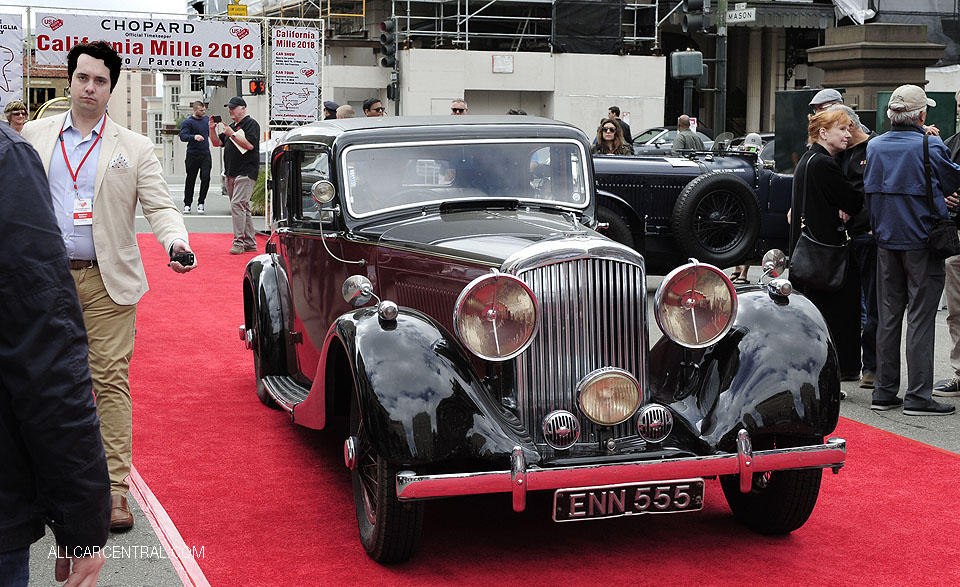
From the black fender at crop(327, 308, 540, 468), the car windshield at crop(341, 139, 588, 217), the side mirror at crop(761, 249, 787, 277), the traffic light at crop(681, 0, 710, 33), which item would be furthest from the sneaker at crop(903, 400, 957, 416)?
the traffic light at crop(681, 0, 710, 33)

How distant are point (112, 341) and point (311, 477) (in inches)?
53.1

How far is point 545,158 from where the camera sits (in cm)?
580

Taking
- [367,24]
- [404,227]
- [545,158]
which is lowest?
[404,227]

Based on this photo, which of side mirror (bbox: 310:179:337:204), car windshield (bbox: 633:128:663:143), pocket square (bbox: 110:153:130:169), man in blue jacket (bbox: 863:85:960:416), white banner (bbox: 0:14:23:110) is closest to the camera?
pocket square (bbox: 110:153:130:169)

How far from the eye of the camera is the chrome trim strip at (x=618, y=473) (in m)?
3.91

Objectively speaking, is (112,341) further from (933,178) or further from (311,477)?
(933,178)

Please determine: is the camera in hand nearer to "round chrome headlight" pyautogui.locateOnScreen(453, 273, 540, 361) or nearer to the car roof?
"round chrome headlight" pyautogui.locateOnScreen(453, 273, 540, 361)

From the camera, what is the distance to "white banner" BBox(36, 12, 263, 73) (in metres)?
19.1

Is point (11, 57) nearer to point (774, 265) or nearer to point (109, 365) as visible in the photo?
point (109, 365)

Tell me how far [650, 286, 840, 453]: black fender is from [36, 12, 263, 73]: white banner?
16305 millimetres

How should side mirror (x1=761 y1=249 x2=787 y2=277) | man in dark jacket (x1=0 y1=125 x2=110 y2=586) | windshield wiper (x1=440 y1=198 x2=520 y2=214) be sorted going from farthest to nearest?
windshield wiper (x1=440 y1=198 x2=520 y2=214)
side mirror (x1=761 y1=249 x2=787 y2=277)
man in dark jacket (x1=0 y1=125 x2=110 y2=586)

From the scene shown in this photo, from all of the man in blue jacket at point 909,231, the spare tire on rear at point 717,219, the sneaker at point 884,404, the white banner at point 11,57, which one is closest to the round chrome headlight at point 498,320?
the man in blue jacket at point 909,231

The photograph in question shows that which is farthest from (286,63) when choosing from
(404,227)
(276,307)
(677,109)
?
(677,109)

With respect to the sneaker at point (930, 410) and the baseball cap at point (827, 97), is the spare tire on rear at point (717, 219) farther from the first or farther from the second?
the sneaker at point (930, 410)
